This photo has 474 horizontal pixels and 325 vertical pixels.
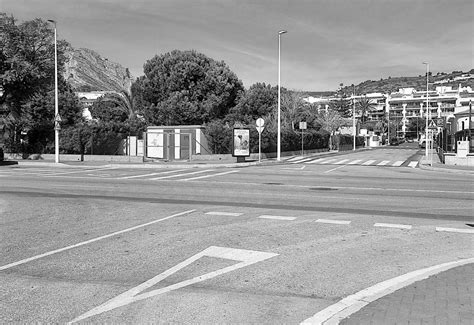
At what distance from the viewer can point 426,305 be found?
4648 millimetres

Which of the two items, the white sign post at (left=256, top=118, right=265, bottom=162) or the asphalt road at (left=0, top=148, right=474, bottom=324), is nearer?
the asphalt road at (left=0, top=148, right=474, bottom=324)

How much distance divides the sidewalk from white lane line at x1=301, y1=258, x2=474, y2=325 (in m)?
0.08

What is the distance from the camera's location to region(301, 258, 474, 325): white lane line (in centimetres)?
439

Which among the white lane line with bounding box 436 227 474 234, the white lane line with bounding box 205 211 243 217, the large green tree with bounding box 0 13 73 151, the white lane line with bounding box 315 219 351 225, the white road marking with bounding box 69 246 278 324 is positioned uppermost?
the large green tree with bounding box 0 13 73 151

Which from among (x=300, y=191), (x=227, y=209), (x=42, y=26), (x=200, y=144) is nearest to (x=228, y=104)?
(x=200, y=144)

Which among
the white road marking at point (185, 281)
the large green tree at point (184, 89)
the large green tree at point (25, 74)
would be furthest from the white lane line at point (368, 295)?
the large green tree at point (184, 89)

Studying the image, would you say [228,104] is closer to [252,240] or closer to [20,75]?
[20,75]

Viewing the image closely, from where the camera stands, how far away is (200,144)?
34.9m

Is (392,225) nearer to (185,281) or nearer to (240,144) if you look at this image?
(185,281)

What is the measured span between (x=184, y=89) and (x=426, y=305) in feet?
159

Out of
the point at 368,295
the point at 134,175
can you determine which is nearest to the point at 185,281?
the point at 368,295

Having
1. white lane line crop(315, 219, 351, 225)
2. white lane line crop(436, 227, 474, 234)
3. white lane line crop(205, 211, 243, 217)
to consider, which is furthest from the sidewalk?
white lane line crop(205, 211, 243, 217)

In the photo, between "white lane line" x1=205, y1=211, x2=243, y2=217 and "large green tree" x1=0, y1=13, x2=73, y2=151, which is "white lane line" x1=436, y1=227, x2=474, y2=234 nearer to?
"white lane line" x1=205, y1=211, x2=243, y2=217

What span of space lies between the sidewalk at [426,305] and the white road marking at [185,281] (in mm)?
2072
